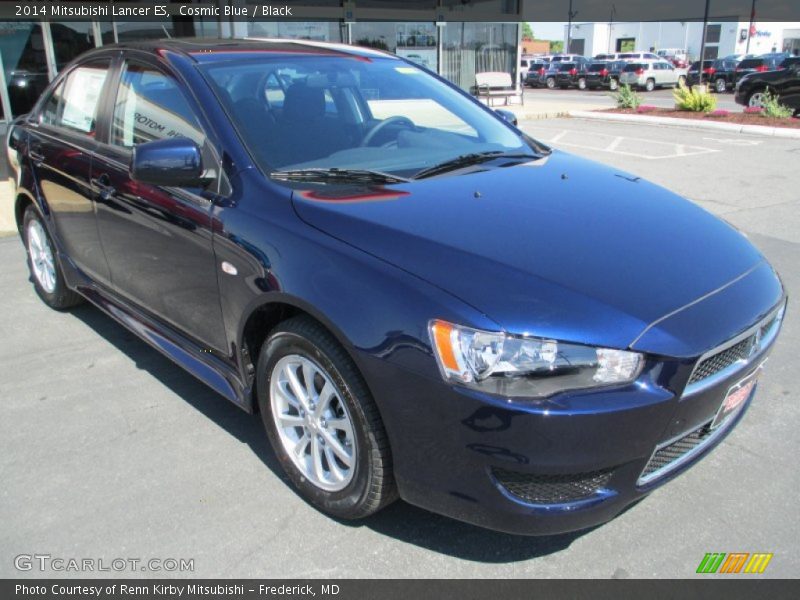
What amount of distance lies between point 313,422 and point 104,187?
1.87 metres

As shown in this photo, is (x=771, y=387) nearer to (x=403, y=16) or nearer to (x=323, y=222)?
(x=323, y=222)

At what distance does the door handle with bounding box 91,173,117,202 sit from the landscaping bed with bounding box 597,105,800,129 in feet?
48.5

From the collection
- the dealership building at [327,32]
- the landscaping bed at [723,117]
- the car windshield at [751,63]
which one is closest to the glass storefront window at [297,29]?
the dealership building at [327,32]

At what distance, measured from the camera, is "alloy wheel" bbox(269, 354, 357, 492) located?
101 inches

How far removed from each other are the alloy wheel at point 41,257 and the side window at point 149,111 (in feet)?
4.87

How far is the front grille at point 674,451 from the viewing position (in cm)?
228

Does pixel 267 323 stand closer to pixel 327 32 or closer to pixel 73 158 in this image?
pixel 73 158

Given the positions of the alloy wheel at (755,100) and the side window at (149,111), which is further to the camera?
the alloy wheel at (755,100)

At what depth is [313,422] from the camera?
2672 mm

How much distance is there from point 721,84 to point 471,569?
37.5 meters

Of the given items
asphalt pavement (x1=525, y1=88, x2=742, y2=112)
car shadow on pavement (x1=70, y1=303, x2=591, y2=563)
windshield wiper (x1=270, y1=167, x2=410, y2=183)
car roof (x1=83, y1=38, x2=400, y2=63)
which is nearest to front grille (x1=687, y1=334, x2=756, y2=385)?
car shadow on pavement (x1=70, y1=303, x2=591, y2=563)

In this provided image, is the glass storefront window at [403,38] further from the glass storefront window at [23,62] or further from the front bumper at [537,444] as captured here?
the front bumper at [537,444]

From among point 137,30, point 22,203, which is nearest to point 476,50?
point 137,30

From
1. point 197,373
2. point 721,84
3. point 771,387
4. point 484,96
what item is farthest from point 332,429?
point 721,84
